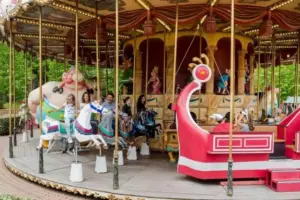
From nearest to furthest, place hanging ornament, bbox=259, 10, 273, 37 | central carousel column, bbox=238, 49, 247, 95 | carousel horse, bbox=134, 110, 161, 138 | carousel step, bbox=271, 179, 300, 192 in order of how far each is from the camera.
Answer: carousel step, bbox=271, 179, 300, 192
hanging ornament, bbox=259, 10, 273, 37
carousel horse, bbox=134, 110, 161, 138
central carousel column, bbox=238, 49, 247, 95

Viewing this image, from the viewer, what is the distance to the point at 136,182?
838cm

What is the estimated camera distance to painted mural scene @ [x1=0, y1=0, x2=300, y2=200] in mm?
8234

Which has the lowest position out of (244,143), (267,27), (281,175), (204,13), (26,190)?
(26,190)

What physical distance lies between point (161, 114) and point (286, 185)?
6.17 meters

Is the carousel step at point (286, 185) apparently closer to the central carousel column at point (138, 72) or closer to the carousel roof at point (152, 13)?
the carousel roof at point (152, 13)

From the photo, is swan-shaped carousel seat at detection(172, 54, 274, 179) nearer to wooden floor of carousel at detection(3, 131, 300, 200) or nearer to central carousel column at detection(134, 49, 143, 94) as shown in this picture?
wooden floor of carousel at detection(3, 131, 300, 200)

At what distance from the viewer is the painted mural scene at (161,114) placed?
8.23 meters

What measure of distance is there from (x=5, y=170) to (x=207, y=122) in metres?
6.70

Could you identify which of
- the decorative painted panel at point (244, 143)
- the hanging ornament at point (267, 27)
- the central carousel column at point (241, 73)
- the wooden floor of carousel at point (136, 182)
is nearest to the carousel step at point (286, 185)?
the wooden floor of carousel at point (136, 182)

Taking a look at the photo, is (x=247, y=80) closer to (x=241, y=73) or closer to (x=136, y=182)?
(x=241, y=73)

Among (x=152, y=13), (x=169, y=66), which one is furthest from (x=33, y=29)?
(x=152, y=13)

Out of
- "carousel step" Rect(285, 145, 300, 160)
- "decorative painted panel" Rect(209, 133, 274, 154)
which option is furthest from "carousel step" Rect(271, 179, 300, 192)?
"carousel step" Rect(285, 145, 300, 160)

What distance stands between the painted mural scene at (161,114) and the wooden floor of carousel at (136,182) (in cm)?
3

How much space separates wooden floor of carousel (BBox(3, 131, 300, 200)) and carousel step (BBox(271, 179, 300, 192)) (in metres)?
0.15
